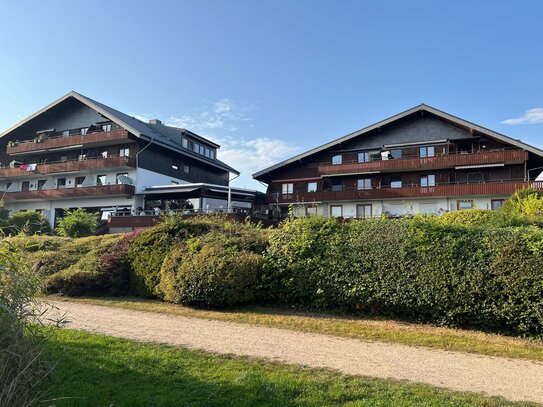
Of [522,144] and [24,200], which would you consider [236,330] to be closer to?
[522,144]

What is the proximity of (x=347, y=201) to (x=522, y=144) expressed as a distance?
14.4m

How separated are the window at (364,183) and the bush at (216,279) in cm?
3041

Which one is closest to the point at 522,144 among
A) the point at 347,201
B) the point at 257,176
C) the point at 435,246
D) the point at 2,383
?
the point at 347,201

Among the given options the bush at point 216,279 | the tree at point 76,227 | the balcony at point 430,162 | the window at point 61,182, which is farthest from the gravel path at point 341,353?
the window at point 61,182

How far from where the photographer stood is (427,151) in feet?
128

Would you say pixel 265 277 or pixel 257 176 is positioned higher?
pixel 257 176

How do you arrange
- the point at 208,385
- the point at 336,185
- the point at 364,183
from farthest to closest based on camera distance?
the point at 336,185 < the point at 364,183 < the point at 208,385

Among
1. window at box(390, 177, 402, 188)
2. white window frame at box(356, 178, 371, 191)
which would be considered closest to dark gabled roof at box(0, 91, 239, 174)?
white window frame at box(356, 178, 371, 191)

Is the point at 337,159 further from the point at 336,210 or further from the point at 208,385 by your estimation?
the point at 208,385

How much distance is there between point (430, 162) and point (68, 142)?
111ft

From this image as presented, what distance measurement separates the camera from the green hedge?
8.80 m

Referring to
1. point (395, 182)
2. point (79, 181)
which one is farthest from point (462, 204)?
point (79, 181)

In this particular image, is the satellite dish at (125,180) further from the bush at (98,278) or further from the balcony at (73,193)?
the bush at (98,278)

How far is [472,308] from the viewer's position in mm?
9156
